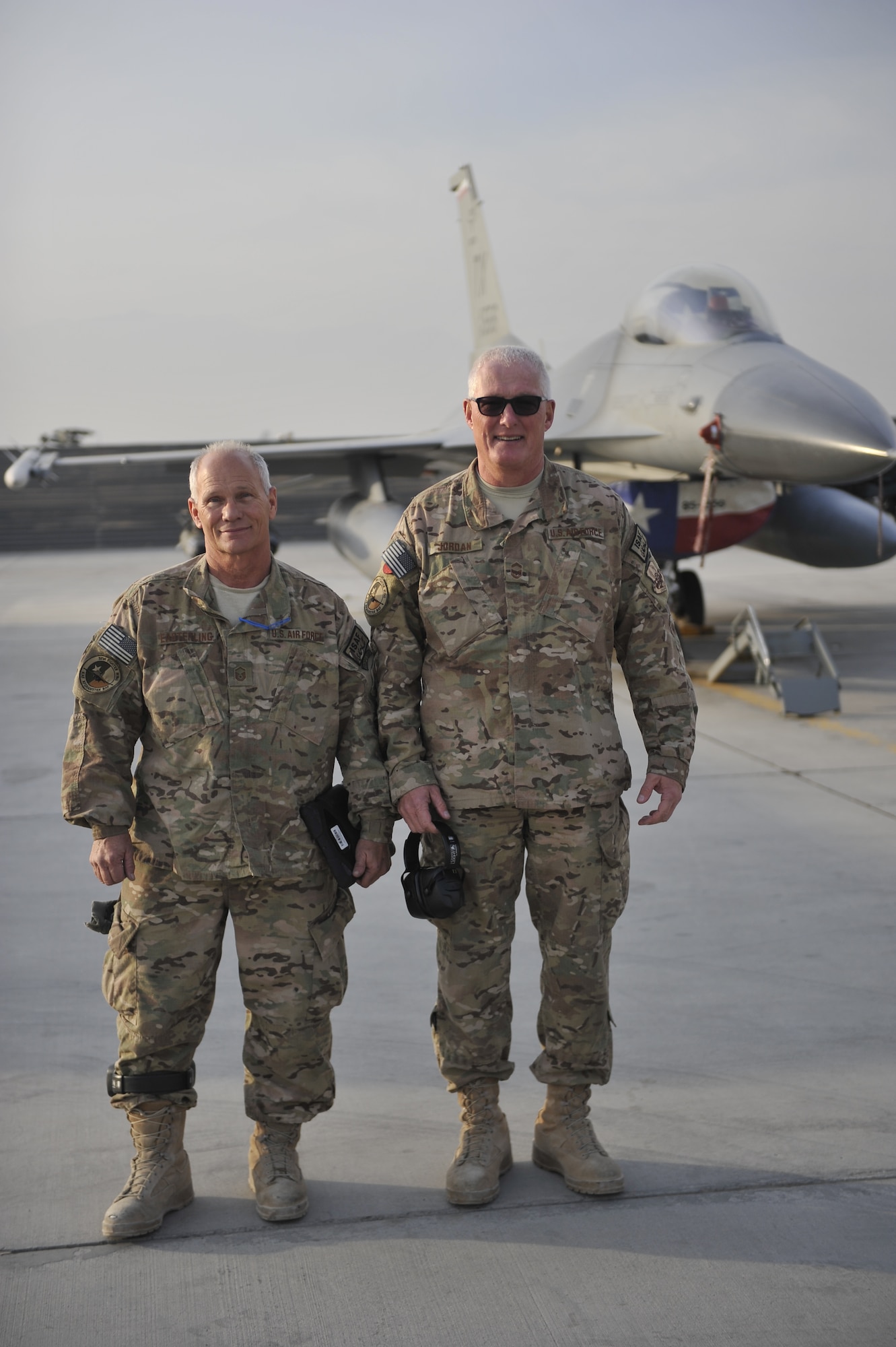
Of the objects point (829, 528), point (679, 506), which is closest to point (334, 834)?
point (679, 506)

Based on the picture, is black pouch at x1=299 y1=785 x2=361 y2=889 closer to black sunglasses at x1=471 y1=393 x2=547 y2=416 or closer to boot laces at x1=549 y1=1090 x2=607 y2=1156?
boot laces at x1=549 y1=1090 x2=607 y2=1156

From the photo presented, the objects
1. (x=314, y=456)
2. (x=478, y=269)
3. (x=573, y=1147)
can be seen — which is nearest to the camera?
(x=573, y=1147)

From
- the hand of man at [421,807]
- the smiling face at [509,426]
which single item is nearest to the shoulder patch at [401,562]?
the smiling face at [509,426]

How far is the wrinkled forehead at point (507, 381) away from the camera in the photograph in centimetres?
286

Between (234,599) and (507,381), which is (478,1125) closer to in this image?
(234,599)

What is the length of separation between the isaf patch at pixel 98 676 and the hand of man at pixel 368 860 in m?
0.69

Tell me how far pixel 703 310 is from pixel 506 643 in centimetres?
747

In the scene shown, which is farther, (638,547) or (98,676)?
(638,547)

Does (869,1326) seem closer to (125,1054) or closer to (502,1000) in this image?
(502,1000)

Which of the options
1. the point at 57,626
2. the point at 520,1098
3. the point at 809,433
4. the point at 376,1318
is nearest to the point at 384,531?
the point at 57,626

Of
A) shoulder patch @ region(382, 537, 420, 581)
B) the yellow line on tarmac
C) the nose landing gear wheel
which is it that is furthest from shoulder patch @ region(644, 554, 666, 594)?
the nose landing gear wheel

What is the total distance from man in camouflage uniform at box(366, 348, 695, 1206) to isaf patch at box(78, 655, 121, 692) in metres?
0.62

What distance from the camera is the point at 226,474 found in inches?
Result: 110

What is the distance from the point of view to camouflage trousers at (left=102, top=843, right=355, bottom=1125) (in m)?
2.87
